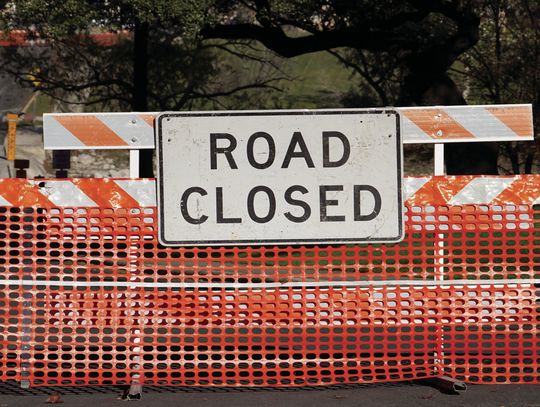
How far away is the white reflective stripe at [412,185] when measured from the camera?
736 centimetres

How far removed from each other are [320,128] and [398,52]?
17.9 m

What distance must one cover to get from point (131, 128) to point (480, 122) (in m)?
2.25

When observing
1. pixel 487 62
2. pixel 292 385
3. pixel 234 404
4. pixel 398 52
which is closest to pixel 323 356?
pixel 292 385

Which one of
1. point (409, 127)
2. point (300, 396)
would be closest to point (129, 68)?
point (409, 127)

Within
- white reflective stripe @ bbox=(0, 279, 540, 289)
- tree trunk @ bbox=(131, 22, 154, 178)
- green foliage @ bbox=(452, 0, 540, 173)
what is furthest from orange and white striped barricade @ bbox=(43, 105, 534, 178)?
green foliage @ bbox=(452, 0, 540, 173)

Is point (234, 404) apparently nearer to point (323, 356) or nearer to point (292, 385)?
point (292, 385)

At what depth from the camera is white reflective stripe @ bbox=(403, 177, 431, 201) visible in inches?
290

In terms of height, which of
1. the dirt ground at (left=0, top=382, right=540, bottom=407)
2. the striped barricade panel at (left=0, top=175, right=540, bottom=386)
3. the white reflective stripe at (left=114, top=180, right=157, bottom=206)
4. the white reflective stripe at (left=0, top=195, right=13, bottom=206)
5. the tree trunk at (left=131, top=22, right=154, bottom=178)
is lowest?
the dirt ground at (left=0, top=382, right=540, bottom=407)

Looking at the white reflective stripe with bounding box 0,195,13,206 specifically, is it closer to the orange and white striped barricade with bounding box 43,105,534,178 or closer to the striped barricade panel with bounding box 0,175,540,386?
the striped barricade panel with bounding box 0,175,540,386

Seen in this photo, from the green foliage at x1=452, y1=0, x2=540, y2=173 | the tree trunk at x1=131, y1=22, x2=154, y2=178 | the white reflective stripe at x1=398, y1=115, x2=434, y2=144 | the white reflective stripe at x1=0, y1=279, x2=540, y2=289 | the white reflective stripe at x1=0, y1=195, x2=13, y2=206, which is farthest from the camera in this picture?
the green foliage at x1=452, y1=0, x2=540, y2=173

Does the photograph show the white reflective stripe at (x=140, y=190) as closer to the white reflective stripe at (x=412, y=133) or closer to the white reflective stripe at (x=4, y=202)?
the white reflective stripe at (x=4, y=202)

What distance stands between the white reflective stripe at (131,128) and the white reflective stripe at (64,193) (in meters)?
0.46

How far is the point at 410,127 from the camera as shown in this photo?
7316 mm

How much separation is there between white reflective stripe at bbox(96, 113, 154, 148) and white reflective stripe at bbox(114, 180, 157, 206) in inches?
9.7
